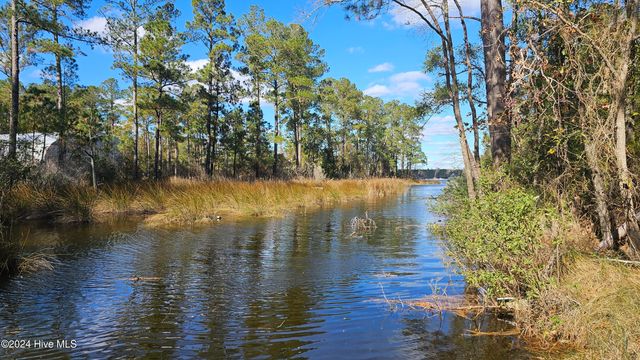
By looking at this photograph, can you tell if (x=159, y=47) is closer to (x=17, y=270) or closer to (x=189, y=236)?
(x=189, y=236)

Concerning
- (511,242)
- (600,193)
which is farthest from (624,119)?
(511,242)

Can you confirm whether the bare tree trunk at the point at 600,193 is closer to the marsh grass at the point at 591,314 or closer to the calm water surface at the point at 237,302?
the marsh grass at the point at 591,314

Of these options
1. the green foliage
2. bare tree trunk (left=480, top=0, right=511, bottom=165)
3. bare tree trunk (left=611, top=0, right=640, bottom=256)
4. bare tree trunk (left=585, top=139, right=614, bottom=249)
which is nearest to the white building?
bare tree trunk (left=480, top=0, right=511, bottom=165)

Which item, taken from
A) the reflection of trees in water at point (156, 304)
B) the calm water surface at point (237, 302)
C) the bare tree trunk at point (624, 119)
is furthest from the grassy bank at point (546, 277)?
the reflection of trees in water at point (156, 304)

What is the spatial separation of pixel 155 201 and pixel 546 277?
1287cm

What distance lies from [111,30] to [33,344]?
1824 centimetres

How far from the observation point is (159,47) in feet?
66.2

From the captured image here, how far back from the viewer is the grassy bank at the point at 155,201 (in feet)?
38.3

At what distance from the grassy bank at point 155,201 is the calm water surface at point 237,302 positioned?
284cm

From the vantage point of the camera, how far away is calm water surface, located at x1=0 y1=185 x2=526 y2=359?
12.5 feet

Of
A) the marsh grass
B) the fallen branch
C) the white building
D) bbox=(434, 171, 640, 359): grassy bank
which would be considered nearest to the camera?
the marsh grass

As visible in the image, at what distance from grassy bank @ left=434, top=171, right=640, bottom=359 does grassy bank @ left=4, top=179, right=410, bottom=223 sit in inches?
383

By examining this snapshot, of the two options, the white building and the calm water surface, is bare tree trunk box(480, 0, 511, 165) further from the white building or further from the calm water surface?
the white building

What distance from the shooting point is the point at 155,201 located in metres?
14.1
